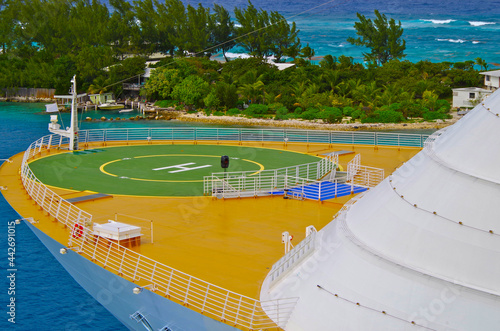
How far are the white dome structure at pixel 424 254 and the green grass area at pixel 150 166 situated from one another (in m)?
17.9

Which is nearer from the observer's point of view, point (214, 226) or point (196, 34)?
point (214, 226)

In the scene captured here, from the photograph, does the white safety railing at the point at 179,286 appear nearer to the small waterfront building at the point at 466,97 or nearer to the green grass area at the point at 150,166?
the green grass area at the point at 150,166

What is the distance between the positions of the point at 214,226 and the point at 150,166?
601 inches

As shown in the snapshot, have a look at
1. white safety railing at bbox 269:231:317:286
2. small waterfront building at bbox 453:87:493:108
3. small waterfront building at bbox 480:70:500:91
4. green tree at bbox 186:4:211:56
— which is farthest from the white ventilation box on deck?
green tree at bbox 186:4:211:56

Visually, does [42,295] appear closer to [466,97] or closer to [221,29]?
[466,97]

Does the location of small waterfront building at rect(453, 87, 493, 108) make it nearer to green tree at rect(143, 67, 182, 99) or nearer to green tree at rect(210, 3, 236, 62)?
green tree at rect(143, 67, 182, 99)

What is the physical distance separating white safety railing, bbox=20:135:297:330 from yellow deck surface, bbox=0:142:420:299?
0.54m

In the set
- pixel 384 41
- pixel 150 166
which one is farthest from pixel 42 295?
pixel 384 41

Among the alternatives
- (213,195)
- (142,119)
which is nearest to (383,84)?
(142,119)

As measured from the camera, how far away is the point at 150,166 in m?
41.2

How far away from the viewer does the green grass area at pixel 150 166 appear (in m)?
35.4

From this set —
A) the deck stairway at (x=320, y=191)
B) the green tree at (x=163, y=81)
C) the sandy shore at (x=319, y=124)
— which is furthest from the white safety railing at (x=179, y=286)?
the green tree at (x=163, y=81)

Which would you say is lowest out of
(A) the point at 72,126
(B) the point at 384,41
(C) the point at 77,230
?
(C) the point at 77,230

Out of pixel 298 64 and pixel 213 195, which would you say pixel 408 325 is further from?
pixel 298 64
